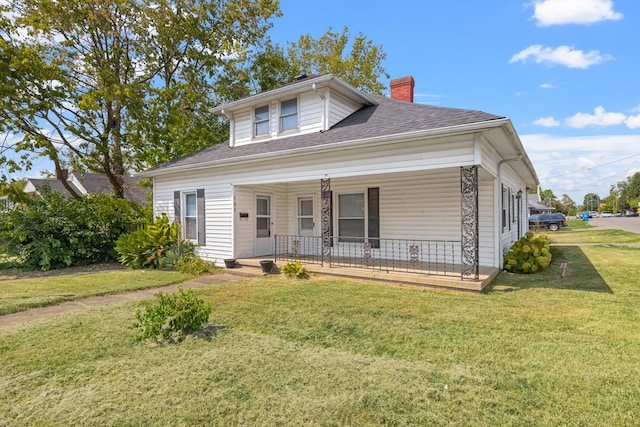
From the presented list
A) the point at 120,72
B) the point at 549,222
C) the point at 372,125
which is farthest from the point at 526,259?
the point at 549,222

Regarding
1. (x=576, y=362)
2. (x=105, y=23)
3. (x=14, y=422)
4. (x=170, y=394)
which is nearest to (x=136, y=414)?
(x=170, y=394)

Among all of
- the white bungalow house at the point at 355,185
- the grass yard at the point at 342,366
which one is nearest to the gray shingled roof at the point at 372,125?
the white bungalow house at the point at 355,185

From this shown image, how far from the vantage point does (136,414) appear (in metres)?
2.82

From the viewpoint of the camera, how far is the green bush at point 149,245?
1102cm

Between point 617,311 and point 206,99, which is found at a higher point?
point 206,99

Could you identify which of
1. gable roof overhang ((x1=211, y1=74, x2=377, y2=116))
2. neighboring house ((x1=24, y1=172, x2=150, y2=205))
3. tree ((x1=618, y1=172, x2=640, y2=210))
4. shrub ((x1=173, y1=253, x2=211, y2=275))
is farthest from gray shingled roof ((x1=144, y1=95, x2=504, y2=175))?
tree ((x1=618, y1=172, x2=640, y2=210))

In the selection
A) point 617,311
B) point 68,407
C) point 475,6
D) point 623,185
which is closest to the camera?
point 68,407

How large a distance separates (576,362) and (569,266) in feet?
27.1

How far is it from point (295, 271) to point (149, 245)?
5392mm

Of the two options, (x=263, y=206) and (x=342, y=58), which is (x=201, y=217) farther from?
(x=342, y=58)

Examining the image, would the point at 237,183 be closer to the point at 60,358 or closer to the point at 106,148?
the point at 60,358

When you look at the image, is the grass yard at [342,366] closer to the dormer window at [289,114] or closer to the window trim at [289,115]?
the window trim at [289,115]

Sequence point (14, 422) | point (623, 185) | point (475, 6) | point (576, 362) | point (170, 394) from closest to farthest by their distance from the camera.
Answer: point (14, 422) → point (170, 394) → point (576, 362) → point (475, 6) → point (623, 185)

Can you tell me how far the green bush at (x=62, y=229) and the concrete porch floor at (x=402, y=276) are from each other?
582 cm
